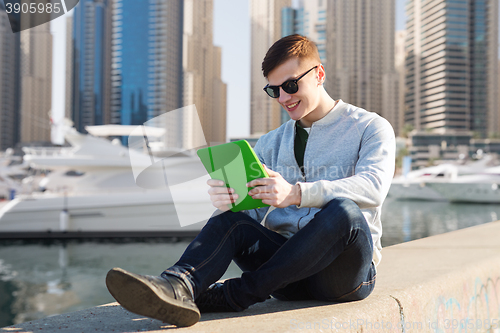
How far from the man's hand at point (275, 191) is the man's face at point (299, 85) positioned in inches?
15.0

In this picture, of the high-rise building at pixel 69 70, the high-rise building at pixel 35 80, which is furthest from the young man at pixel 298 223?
the high-rise building at pixel 69 70

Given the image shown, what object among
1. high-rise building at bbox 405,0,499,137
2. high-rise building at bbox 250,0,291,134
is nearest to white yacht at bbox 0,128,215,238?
high-rise building at bbox 250,0,291,134

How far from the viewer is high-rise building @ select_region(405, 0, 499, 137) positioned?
77.4m

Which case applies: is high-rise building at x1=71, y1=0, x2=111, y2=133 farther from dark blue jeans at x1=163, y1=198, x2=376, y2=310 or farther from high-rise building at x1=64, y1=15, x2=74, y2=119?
dark blue jeans at x1=163, y1=198, x2=376, y2=310

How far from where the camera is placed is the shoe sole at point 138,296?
105 cm

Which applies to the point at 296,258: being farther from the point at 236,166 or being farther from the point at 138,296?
the point at 138,296

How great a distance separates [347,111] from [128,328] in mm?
1081

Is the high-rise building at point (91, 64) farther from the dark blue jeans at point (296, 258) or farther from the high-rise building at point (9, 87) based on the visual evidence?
the dark blue jeans at point (296, 258)

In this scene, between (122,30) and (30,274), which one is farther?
(122,30)

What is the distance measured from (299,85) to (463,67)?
90.9m

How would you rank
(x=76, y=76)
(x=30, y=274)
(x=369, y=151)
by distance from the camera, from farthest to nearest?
(x=76, y=76) < (x=30, y=274) < (x=369, y=151)

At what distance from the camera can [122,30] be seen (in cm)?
6359

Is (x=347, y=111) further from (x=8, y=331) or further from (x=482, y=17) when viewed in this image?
(x=482, y=17)

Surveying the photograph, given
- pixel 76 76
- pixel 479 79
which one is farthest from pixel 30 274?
pixel 479 79
